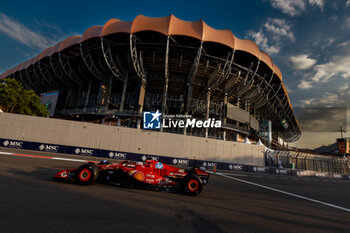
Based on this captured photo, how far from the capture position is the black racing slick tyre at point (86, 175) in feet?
17.8

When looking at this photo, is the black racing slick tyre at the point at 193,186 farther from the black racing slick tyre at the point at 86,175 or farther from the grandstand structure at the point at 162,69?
the grandstand structure at the point at 162,69

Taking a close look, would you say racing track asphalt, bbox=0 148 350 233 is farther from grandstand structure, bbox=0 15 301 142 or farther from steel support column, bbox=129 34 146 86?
steel support column, bbox=129 34 146 86

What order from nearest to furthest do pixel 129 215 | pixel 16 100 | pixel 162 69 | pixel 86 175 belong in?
1. pixel 129 215
2. pixel 86 175
3. pixel 16 100
4. pixel 162 69

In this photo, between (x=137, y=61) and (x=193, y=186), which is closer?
(x=193, y=186)

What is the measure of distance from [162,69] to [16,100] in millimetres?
29230

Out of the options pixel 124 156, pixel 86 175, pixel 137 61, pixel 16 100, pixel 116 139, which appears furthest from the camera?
pixel 137 61

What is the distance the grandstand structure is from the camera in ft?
100

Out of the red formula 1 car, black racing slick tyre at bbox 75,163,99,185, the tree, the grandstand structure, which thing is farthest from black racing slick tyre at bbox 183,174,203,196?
the tree

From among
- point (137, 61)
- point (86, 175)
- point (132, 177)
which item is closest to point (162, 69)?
point (137, 61)

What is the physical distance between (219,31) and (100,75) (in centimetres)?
2959

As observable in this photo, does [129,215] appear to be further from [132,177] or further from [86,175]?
[86,175]

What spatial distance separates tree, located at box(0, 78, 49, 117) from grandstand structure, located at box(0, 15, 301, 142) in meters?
8.77

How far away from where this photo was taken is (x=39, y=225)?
8.19 feet

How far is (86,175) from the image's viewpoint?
5.51 metres
